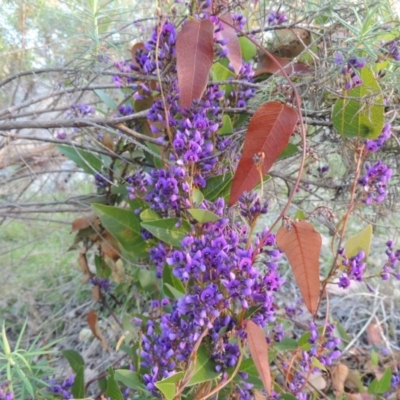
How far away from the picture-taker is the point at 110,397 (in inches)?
37.3

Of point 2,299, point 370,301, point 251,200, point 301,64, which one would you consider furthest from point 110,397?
point 370,301

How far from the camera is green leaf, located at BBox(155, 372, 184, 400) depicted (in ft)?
2.38

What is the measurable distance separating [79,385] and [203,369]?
1.38 feet

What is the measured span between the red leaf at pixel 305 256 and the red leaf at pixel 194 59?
10.2 inches

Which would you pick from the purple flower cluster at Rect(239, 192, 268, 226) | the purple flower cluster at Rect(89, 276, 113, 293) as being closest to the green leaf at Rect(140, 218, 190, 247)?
the purple flower cluster at Rect(239, 192, 268, 226)

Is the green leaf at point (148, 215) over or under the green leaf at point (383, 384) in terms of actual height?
over

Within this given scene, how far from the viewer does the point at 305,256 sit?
73cm

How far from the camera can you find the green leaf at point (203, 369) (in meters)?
0.78

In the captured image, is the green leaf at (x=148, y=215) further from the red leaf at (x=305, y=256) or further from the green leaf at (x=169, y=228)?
the red leaf at (x=305, y=256)

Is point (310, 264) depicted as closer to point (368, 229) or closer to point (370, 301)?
point (368, 229)

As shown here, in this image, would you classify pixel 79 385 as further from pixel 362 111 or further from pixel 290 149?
pixel 362 111

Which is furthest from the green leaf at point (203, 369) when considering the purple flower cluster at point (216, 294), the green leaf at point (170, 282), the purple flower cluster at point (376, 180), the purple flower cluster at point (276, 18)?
the purple flower cluster at point (276, 18)

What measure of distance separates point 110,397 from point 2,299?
112 cm

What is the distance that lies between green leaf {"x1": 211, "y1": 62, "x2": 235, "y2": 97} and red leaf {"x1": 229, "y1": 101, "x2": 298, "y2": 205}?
1.17 feet
